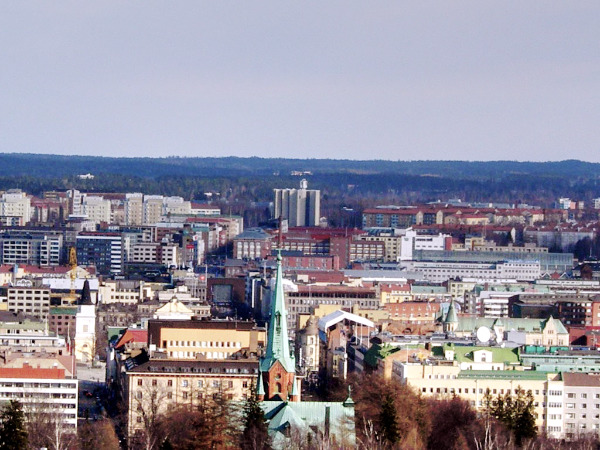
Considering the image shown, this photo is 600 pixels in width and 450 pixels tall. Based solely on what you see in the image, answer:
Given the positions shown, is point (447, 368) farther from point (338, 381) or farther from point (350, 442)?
point (350, 442)

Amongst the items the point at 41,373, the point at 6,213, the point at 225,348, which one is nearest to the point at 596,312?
the point at 225,348

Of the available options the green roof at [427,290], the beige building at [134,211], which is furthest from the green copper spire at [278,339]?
the beige building at [134,211]

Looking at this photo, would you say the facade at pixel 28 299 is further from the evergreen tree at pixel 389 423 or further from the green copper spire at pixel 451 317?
the evergreen tree at pixel 389 423

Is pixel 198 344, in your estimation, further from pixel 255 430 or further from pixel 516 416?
pixel 255 430

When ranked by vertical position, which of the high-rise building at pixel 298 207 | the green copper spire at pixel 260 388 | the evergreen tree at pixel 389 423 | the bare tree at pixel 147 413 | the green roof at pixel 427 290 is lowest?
the high-rise building at pixel 298 207

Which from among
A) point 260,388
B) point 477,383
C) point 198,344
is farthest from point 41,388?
point 477,383

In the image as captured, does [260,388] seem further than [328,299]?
No

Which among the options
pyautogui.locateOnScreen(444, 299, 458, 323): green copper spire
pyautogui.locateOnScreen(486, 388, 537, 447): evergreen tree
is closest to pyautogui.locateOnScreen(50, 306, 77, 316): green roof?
pyautogui.locateOnScreen(444, 299, 458, 323): green copper spire
